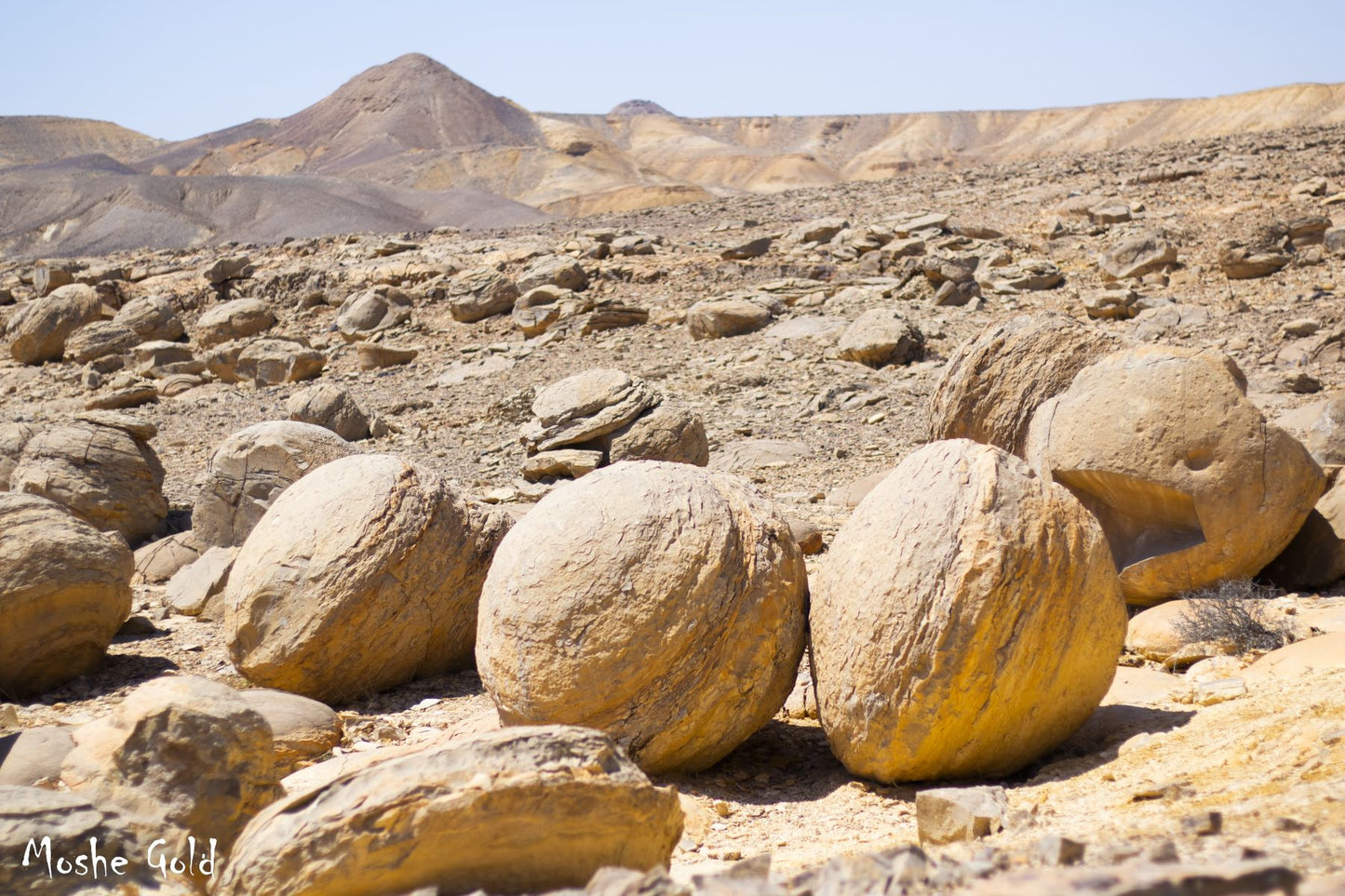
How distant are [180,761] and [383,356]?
667 inches

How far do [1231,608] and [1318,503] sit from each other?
6.05ft

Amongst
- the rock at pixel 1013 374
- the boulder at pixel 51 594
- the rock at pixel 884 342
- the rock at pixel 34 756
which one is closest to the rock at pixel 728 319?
the rock at pixel 884 342

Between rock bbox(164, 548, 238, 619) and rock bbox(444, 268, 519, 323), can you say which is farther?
rock bbox(444, 268, 519, 323)

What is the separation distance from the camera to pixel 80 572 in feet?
25.7

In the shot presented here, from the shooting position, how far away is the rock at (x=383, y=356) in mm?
20719

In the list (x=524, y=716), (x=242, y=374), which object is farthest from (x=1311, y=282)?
(x=242, y=374)

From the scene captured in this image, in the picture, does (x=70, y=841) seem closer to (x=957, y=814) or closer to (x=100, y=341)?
(x=957, y=814)

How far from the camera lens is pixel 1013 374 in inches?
341

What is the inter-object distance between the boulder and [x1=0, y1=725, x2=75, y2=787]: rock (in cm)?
235

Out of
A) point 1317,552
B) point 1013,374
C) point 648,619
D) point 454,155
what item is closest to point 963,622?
point 648,619

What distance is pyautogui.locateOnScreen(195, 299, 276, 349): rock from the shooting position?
75.9 feet

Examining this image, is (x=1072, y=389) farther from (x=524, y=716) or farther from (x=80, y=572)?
(x=80, y=572)

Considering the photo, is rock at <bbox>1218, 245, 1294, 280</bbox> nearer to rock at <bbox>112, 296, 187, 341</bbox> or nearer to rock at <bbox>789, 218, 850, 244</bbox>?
rock at <bbox>789, 218, 850, 244</bbox>

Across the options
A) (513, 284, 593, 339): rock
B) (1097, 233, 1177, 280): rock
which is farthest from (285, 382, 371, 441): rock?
(1097, 233, 1177, 280): rock
